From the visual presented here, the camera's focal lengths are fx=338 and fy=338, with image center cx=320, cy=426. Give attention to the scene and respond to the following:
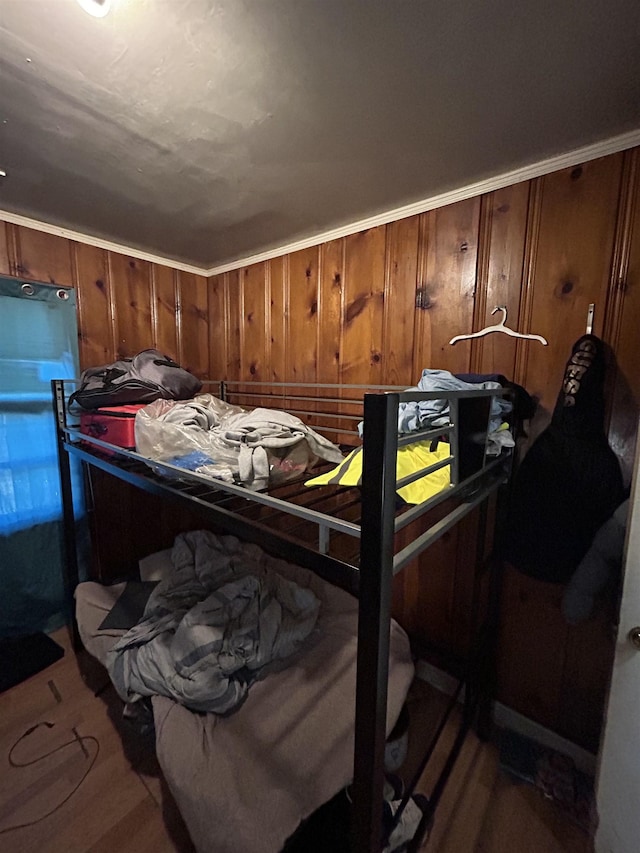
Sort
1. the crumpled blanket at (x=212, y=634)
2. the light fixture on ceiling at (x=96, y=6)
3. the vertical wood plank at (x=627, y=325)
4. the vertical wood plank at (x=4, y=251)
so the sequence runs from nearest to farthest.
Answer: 1. the light fixture on ceiling at (x=96, y=6)
2. the vertical wood plank at (x=627, y=325)
3. the crumpled blanket at (x=212, y=634)
4. the vertical wood plank at (x=4, y=251)

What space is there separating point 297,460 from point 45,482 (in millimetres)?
1503

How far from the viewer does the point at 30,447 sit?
164 cm

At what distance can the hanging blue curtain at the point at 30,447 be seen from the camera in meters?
1.56

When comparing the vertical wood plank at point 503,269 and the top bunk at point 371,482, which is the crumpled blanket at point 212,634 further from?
the vertical wood plank at point 503,269

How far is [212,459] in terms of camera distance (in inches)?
36.8

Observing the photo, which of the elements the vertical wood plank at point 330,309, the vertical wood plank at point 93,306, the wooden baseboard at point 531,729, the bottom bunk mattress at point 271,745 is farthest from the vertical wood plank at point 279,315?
the wooden baseboard at point 531,729

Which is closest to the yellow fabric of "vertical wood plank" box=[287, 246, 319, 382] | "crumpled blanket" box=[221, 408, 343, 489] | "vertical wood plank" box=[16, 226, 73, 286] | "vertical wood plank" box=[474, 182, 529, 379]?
"crumpled blanket" box=[221, 408, 343, 489]

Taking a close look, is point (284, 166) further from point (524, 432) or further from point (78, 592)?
point (78, 592)

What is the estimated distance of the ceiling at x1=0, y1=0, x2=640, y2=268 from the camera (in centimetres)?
64

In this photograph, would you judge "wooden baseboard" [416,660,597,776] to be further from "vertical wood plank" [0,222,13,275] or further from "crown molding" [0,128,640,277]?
"vertical wood plank" [0,222,13,275]

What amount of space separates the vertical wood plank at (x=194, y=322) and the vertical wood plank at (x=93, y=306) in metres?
0.38

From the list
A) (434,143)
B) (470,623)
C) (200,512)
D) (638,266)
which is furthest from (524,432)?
(200,512)


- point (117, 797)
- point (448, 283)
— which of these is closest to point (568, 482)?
point (448, 283)

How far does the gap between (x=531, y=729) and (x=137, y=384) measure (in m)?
1.94
